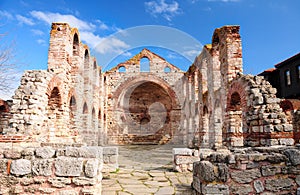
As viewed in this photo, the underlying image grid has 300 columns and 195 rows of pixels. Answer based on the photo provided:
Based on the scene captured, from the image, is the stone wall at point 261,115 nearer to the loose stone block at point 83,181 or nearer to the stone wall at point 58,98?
the loose stone block at point 83,181

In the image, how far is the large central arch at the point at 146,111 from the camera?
19719 mm

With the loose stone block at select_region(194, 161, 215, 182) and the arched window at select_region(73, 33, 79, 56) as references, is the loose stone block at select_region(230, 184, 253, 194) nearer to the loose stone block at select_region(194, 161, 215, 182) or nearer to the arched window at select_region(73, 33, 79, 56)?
the loose stone block at select_region(194, 161, 215, 182)

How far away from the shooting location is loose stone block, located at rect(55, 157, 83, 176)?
3.55 m

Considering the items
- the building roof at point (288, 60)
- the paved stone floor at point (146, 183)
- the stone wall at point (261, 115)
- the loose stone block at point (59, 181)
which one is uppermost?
the building roof at point (288, 60)

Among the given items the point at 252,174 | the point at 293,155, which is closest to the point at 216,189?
the point at 252,174

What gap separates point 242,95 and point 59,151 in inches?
238

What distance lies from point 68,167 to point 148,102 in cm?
1928

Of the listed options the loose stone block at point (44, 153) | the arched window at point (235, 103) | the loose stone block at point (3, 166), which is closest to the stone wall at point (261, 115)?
the arched window at point (235, 103)

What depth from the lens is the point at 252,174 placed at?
3432 mm

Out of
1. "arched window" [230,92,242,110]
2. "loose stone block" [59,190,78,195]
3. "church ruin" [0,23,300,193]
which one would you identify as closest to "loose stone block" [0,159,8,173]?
"loose stone block" [59,190,78,195]

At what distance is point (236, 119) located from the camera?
8609 mm

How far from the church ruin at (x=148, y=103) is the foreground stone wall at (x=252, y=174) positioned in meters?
2.74

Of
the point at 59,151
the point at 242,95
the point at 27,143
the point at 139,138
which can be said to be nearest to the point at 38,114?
the point at 27,143

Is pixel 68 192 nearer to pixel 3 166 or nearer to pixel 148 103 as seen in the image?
pixel 3 166
